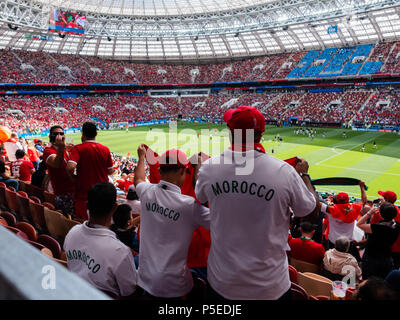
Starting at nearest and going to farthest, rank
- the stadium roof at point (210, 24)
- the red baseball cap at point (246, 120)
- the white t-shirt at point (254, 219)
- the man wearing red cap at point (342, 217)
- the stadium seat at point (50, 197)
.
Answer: the white t-shirt at point (254, 219) < the red baseball cap at point (246, 120) < the man wearing red cap at point (342, 217) < the stadium seat at point (50, 197) < the stadium roof at point (210, 24)

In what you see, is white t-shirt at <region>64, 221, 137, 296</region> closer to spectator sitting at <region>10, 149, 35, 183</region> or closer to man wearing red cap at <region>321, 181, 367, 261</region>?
man wearing red cap at <region>321, 181, 367, 261</region>

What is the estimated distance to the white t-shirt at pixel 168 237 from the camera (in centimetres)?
276

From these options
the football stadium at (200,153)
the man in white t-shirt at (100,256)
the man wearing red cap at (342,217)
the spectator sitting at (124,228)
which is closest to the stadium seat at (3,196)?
the football stadium at (200,153)

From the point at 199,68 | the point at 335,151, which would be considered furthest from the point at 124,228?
the point at 199,68

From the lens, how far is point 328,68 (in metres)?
57.7

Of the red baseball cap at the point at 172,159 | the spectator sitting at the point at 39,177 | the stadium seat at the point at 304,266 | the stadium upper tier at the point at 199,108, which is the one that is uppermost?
the stadium upper tier at the point at 199,108

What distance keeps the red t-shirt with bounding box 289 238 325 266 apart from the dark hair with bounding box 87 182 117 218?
3.43 metres

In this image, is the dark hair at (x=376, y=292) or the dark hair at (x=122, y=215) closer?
the dark hair at (x=376, y=292)

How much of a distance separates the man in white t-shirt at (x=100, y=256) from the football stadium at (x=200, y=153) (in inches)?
0.6

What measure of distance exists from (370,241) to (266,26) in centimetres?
4949

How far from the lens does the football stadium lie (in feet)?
7.82

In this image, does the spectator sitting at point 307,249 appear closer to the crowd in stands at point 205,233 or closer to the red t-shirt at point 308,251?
the red t-shirt at point 308,251

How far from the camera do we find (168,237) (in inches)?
111
